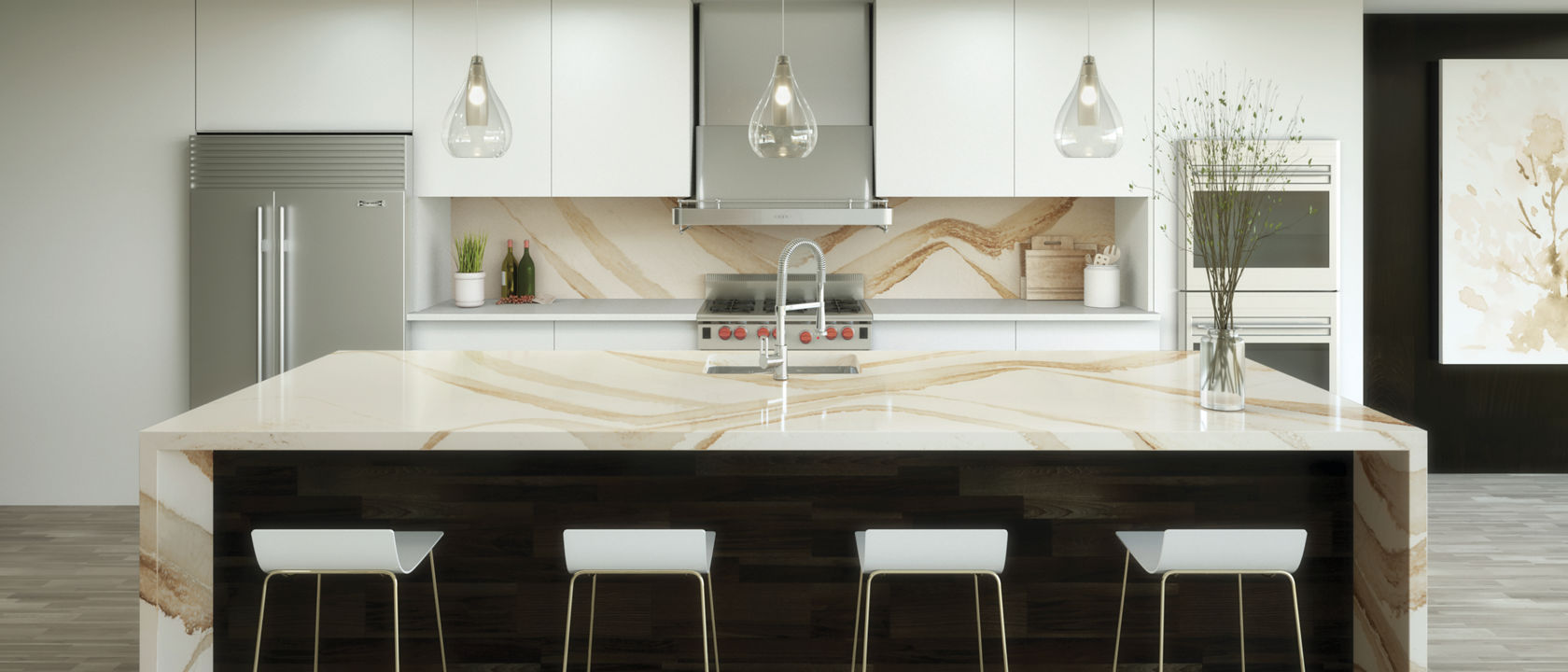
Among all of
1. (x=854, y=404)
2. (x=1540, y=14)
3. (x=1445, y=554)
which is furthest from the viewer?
(x=1540, y=14)

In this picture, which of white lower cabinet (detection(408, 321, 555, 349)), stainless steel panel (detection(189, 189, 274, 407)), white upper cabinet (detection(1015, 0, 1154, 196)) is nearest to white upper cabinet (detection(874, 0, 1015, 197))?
white upper cabinet (detection(1015, 0, 1154, 196))

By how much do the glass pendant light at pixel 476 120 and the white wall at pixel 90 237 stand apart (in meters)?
2.52

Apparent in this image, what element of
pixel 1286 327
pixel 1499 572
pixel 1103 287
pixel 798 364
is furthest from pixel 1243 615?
pixel 1103 287

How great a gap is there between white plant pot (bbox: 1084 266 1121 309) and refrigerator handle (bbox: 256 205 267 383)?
3.47m

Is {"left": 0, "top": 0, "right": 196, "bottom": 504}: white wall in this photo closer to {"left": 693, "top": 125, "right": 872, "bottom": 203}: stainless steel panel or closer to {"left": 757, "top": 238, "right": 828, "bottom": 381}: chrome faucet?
{"left": 693, "top": 125, "right": 872, "bottom": 203}: stainless steel panel

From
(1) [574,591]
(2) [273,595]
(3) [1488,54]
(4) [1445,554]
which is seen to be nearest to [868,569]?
(1) [574,591]

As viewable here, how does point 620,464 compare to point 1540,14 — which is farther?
point 1540,14

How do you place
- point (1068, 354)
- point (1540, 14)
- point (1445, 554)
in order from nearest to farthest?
point (1068, 354) < point (1445, 554) < point (1540, 14)

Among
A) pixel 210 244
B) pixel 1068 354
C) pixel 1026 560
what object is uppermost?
pixel 210 244

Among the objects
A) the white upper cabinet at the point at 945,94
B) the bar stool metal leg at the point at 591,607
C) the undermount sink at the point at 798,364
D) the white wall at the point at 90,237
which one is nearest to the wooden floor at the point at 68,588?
the white wall at the point at 90,237

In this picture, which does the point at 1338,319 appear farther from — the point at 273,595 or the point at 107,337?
the point at 107,337

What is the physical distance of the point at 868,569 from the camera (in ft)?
7.51

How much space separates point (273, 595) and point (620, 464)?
876 millimetres

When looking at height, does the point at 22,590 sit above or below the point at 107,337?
below
